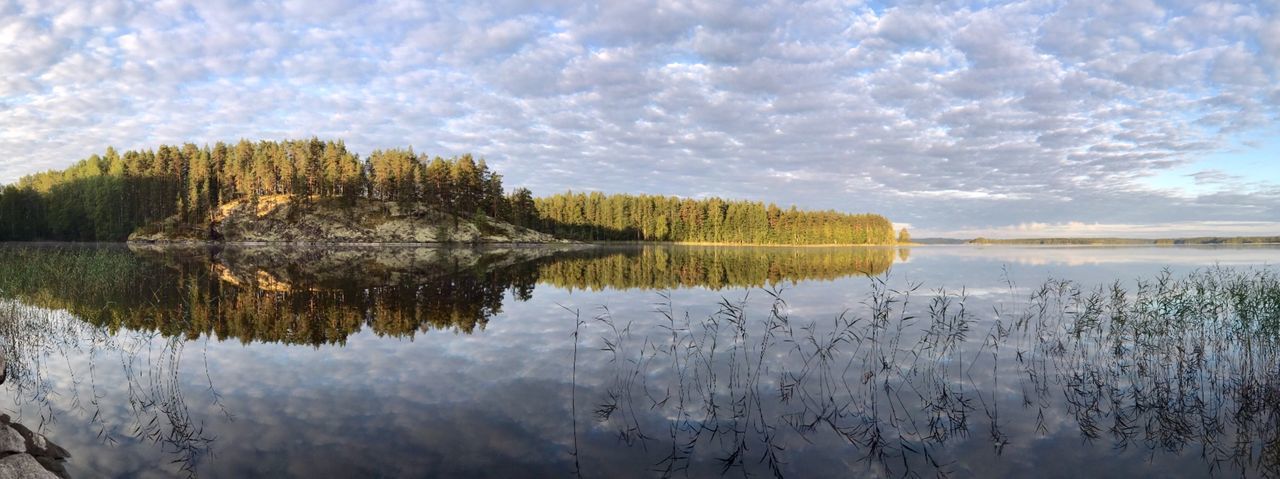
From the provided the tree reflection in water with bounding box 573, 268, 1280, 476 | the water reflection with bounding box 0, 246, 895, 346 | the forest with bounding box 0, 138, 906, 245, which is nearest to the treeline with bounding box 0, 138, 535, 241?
the forest with bounding box 0, 138, 906, 245

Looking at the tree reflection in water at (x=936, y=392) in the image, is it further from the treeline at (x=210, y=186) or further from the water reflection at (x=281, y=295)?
the treeline at (x=210, y=186)

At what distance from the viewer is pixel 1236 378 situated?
14148 millimetres

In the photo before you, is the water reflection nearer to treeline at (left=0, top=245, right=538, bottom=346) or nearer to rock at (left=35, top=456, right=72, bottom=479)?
treeline at (left=0, top=245, right=538, bottom=346)

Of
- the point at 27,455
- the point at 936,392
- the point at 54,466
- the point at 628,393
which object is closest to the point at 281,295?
the point at 54,466

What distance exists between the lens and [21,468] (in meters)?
7.22

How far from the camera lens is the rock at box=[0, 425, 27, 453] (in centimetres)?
764

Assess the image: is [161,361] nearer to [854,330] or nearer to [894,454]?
[894,454]

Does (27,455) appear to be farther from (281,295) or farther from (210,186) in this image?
(210,186)

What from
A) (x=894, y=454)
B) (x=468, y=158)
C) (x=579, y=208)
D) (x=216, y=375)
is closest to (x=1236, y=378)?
(x=894, y=454)

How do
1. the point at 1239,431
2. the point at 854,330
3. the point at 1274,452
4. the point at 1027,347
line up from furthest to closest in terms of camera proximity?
the point at 854,330 → the point at 1027,347 → the point at 1239,431 → the point at 1274,452

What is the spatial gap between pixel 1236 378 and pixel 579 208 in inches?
6667

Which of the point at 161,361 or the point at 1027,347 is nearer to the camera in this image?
the point at 161,361

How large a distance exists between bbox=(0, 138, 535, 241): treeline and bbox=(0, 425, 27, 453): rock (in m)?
130

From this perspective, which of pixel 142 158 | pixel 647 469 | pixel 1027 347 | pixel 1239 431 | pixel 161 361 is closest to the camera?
pixel 647 469
